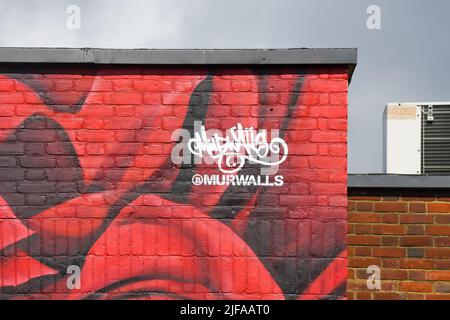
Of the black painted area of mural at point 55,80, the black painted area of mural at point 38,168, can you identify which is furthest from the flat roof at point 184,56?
the black painted area of mural at point 38,168

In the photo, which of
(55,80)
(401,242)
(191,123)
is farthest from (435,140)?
(55,80)

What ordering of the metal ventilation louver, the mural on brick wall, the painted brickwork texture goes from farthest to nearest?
the metal ventilation louver < the painted brickwork texture < the mural on brick wall

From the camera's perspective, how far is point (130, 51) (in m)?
5.31

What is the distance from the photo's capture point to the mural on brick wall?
527 cm

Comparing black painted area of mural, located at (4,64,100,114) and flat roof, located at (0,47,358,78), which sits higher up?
flat roof, located at (0,47,358,78)

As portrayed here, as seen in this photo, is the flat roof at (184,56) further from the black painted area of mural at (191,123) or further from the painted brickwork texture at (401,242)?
the painted brickwork texture at (401,242)

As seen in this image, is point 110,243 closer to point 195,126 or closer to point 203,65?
point 195,126

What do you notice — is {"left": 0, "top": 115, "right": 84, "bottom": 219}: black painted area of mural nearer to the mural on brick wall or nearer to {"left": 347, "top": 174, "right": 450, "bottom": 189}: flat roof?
the mural on brick wall

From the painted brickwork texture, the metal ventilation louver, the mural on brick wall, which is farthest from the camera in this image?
the metal ventilation louver

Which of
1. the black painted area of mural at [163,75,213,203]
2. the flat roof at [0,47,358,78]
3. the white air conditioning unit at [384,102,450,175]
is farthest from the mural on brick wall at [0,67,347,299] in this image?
the white air conditioning unit at [384,102,450,175]

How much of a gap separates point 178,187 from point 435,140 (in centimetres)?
333

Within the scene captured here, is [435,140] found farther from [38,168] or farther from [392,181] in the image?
[38,168]

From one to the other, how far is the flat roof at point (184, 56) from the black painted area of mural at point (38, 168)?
69cm

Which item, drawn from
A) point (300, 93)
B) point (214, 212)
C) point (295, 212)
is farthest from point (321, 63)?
point (214, 212)
